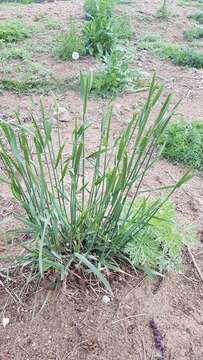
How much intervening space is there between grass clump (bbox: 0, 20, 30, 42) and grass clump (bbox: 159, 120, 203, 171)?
2.32 meters

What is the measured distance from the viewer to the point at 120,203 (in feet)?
5.83

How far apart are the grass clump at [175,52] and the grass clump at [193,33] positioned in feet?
1.31

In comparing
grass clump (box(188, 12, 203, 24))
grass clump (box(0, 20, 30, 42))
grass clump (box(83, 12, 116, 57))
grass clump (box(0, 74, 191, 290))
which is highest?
grass clump (box(0, 74, 191, 290))

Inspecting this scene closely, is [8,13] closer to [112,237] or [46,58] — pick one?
[46,58]

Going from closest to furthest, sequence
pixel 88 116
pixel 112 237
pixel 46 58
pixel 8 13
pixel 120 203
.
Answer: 1. pixel 120 203
2. pixel 112 237
3. pixel 88 116
4. pixel 46 58
5. pixel 8 13

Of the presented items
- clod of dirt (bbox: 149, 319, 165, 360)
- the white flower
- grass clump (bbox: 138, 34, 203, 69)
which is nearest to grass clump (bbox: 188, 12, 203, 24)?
grass clump (bbox: 138, 34, 203, 69)

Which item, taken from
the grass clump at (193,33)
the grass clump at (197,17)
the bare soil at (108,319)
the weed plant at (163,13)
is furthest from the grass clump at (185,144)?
the grass clump at (197,17)

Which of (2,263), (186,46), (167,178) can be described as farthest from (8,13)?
(2,263)

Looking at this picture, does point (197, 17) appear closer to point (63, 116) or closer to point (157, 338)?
point (63, 116)

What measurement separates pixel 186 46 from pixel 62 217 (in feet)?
12.4

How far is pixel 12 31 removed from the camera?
4.73 metres

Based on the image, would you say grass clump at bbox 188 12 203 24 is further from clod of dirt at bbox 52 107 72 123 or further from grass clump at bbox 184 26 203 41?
clod of dirt at bbox 52 107 72 123

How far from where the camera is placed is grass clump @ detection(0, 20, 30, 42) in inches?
184

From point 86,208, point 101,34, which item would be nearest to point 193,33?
point 101,34
